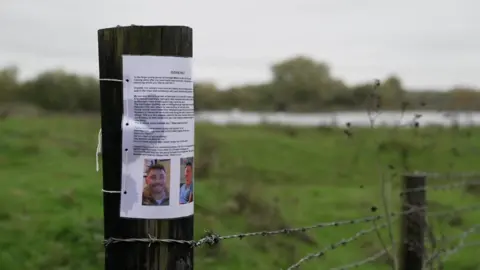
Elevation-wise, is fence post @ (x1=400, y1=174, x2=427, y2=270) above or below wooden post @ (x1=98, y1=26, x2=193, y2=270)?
below

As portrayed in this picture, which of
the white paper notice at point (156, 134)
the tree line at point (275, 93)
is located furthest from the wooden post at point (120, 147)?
the tree line at point (275, 93)

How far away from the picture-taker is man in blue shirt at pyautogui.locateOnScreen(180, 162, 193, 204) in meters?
2.33

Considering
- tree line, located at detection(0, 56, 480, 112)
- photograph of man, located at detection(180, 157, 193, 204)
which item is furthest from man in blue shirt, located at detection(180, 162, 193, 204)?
tree line, located at detection(0, 56, 480, 112)

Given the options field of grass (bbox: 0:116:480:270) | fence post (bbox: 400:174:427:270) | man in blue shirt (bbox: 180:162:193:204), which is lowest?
field of grass (bbox: 0:116:480:270)

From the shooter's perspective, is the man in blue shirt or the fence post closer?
the man in blue shirt

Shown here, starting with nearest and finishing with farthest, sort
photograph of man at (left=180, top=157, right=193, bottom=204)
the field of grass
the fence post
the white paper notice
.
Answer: the white paper notice, photograph of man at (left=180, top=157, right=193, bottom=204), the fence post, the field of grass

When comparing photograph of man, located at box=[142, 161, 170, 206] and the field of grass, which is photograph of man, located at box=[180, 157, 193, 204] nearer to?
photograph of man, located at box=[142, 161, 170, 206]

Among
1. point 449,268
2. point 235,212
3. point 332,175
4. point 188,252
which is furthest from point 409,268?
point 332,175

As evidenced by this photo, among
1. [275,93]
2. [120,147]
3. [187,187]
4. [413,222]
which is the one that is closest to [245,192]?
[413,222]

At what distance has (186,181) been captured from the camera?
2.34 meters

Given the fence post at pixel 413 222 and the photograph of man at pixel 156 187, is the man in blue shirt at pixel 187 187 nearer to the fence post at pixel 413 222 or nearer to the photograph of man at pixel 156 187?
the photograph of man at pixel 156 187

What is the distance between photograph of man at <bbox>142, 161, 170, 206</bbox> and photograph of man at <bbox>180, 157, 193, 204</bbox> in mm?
58

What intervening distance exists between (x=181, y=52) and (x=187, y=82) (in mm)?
98

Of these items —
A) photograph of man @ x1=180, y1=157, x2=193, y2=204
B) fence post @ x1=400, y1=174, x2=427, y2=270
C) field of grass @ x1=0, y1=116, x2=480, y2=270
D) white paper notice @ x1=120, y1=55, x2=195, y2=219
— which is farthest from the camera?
field of grass @ x1=0, y1=116, x2=480, y2=270
